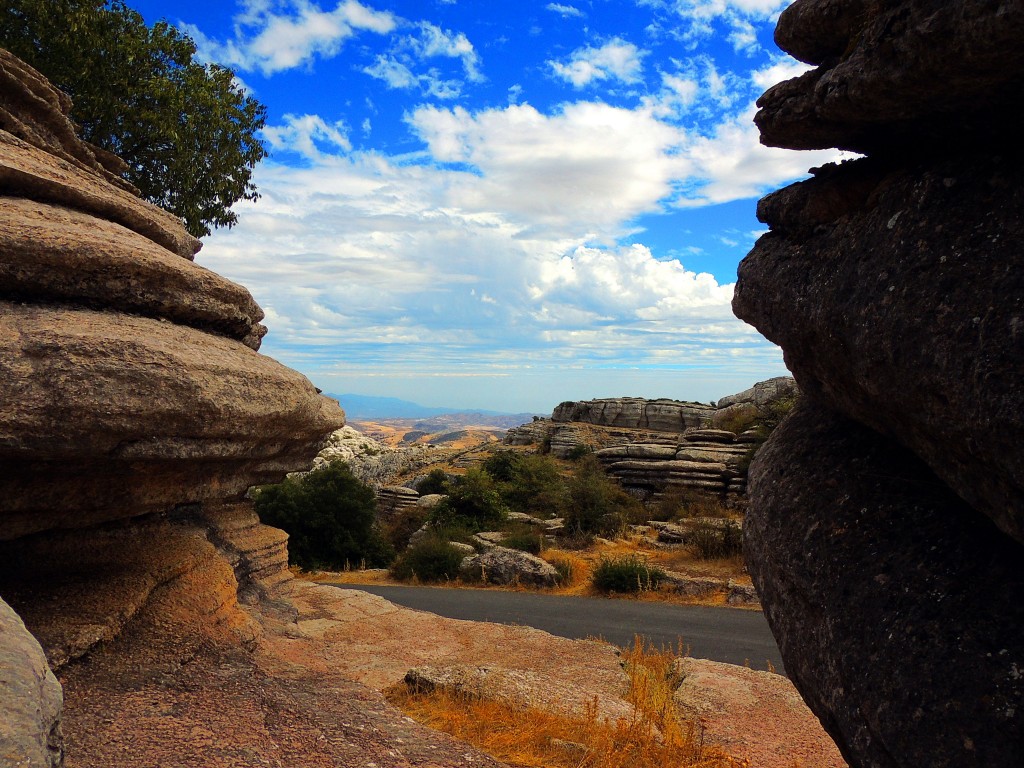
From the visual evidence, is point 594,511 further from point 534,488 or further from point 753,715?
point 753,715

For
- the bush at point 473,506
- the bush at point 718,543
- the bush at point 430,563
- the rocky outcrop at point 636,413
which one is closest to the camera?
the bush at point 430,563

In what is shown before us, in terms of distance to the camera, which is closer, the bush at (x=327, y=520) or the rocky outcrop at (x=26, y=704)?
the rocky outcrop at (x=26, y=704)

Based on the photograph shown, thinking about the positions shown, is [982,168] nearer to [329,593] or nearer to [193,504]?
[193,504]

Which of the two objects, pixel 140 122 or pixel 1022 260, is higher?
pixel 140 122

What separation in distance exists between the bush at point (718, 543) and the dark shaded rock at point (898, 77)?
57.7 ft

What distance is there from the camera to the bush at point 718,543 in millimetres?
19938

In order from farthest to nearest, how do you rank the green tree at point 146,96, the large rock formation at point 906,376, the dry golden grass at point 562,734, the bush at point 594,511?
the bush at point 594,511
the green tree at point 146,96
the dry golden grass at point 562,734
the large rock formation at point 906,376

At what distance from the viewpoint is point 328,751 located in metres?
4.65

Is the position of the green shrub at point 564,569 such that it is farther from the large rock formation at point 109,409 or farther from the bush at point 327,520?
the large rock formation at point 109,409

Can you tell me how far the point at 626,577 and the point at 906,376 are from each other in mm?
15082

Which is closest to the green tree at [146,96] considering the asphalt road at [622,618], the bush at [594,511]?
the asphalt road at [622,618]

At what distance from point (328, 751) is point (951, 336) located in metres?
4.44

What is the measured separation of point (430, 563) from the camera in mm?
19453

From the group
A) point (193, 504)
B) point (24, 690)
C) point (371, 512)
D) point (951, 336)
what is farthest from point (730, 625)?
point (371, 512)
